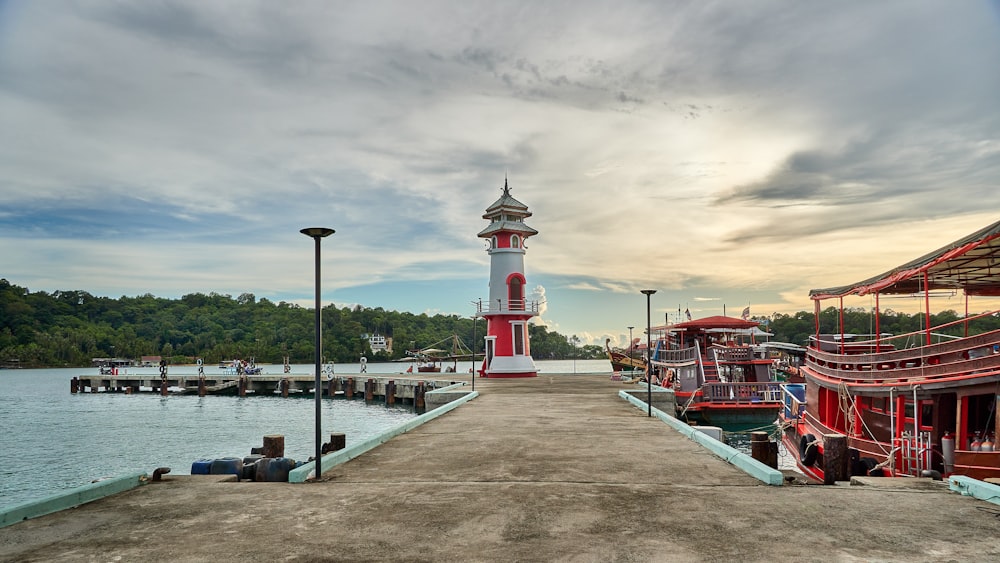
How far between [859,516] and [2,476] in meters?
27.9

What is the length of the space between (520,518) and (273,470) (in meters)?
4.54

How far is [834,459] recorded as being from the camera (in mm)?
9875

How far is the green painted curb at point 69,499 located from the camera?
24.7 feet

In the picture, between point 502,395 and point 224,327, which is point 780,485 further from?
point 224,327

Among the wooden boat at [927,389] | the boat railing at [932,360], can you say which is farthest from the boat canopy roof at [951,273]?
the boat railing at [932,360]

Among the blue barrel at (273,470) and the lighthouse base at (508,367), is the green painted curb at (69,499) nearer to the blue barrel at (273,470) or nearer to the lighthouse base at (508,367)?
the blue barrel at (273,470)

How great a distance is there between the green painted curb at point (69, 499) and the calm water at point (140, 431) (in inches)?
187

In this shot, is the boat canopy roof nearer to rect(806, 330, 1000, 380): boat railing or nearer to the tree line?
rect(806, 330, 1000, 380): boat railing

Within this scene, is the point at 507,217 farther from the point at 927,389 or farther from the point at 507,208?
the point at 927,389

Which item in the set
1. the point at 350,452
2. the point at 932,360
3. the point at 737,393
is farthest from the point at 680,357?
the point at 350,452

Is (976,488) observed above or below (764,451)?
above

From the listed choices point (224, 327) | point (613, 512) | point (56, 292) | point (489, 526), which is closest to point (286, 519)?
point (489, 526)

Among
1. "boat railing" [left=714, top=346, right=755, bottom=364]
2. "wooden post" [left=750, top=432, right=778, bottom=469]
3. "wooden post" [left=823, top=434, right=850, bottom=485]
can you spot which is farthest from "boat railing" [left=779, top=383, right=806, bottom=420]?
"wooden post" [left=823, top=434, right=850, bottom=485]

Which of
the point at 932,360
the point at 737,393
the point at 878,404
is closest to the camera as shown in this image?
the point at 932,360
